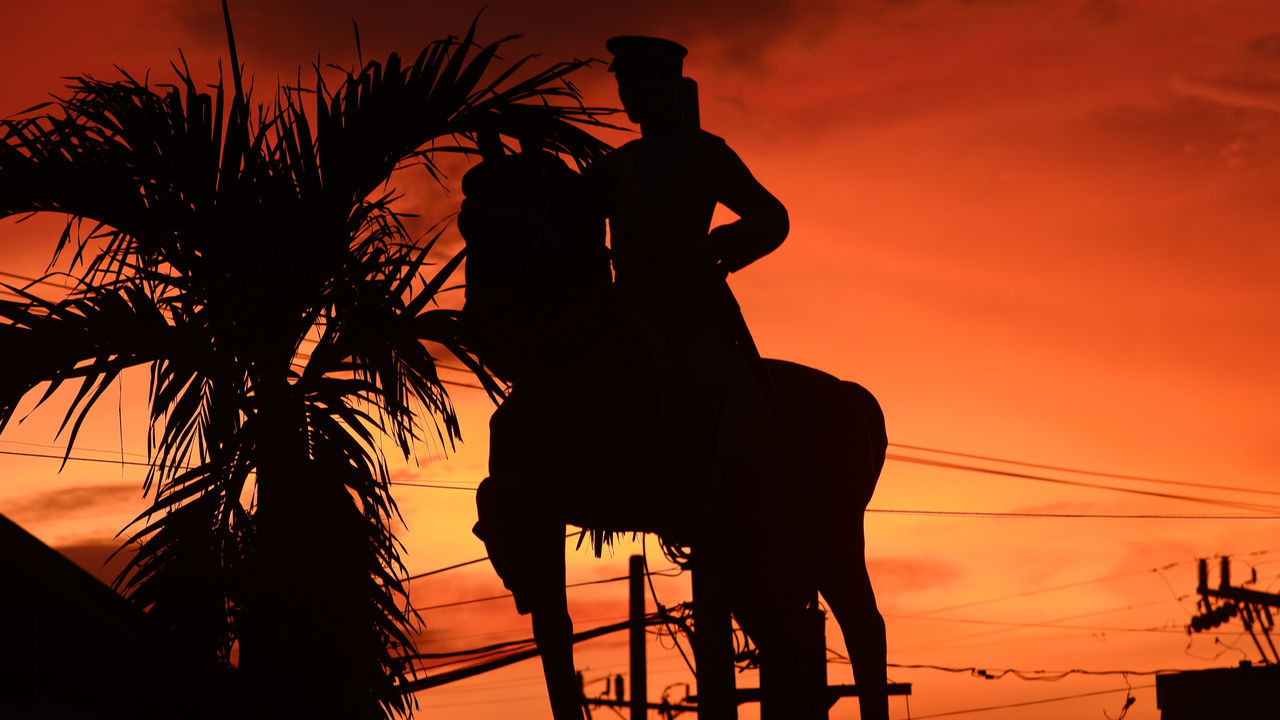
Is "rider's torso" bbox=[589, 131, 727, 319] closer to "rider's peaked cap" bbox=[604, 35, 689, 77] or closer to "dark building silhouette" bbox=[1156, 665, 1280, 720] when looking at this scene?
"rider's peaked cap" bbox=[604, 35, 689, 77]

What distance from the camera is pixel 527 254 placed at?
399cm

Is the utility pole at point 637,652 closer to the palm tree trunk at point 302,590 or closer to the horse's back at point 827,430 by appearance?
the palm tree trunk at point 302,590

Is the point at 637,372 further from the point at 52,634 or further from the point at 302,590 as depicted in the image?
the point at 52,634

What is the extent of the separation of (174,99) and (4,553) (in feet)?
13.3

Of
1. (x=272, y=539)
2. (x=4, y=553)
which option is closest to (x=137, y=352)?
(x=272, y=539)

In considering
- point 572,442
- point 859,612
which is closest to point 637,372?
point 572,442

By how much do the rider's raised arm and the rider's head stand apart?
25 centimetres

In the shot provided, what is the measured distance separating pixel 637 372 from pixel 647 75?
1070 mm

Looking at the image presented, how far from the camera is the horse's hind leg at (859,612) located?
16.8ft

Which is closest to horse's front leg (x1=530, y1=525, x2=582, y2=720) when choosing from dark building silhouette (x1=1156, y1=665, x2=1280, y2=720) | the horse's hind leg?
the horse's hind leg

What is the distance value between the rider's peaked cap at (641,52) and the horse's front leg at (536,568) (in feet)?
4.89

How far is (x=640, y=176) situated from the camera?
4602 millimetres

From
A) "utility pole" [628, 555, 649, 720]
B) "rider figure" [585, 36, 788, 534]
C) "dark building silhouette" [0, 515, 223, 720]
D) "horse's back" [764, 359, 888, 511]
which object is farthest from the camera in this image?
"utility pole" [628, 555, 649, 720]

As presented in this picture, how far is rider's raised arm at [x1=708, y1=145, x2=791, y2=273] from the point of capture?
4.43m
